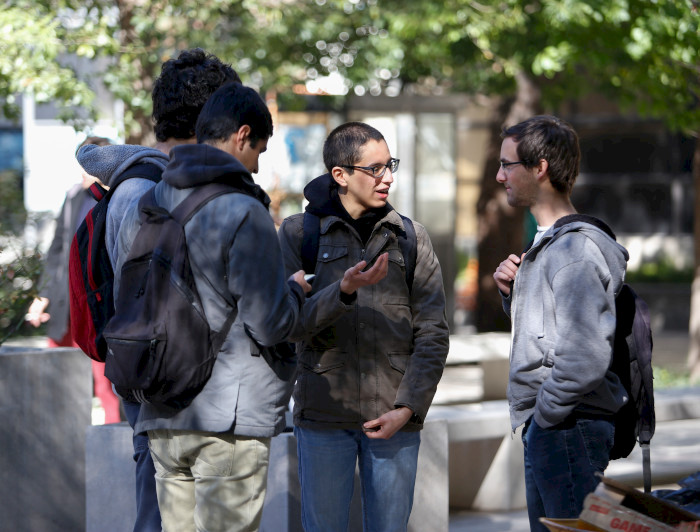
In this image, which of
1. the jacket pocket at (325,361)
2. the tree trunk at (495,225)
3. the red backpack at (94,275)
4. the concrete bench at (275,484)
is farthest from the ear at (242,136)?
the tree trunk at (495,225)

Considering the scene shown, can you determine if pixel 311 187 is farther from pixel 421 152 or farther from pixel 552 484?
pixel 421 152

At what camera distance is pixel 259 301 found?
10.0ft

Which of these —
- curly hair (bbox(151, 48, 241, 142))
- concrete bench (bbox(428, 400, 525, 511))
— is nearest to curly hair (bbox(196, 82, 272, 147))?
curly hair (bbox(151, 48, 241, 142))

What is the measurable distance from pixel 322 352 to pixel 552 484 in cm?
90

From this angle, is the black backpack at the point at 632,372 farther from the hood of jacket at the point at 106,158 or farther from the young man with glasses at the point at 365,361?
the hood of jacket at the point at 106,158

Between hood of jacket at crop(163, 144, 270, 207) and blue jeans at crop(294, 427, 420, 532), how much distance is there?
1.02 meters

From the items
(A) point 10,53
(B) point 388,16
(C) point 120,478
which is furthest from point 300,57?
(C) point 120,478

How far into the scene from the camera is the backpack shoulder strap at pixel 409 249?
152 inches

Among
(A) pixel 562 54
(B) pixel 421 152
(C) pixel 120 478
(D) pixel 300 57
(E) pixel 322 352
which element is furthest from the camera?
(B) pixel 421 152

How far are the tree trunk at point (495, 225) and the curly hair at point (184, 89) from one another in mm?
11207

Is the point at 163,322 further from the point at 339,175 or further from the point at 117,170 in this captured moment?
the point at 339,175

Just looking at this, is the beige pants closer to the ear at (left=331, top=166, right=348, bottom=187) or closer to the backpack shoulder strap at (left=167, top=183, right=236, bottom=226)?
the backpack shoulder strap at (left=167, top=183, right=236, bottom=226)

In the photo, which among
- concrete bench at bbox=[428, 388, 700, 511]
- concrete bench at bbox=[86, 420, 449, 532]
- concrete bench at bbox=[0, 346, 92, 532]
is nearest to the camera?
concrete bench at bbox=[86, 420, 449, 532]

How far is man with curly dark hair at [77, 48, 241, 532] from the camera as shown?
3.68 m
